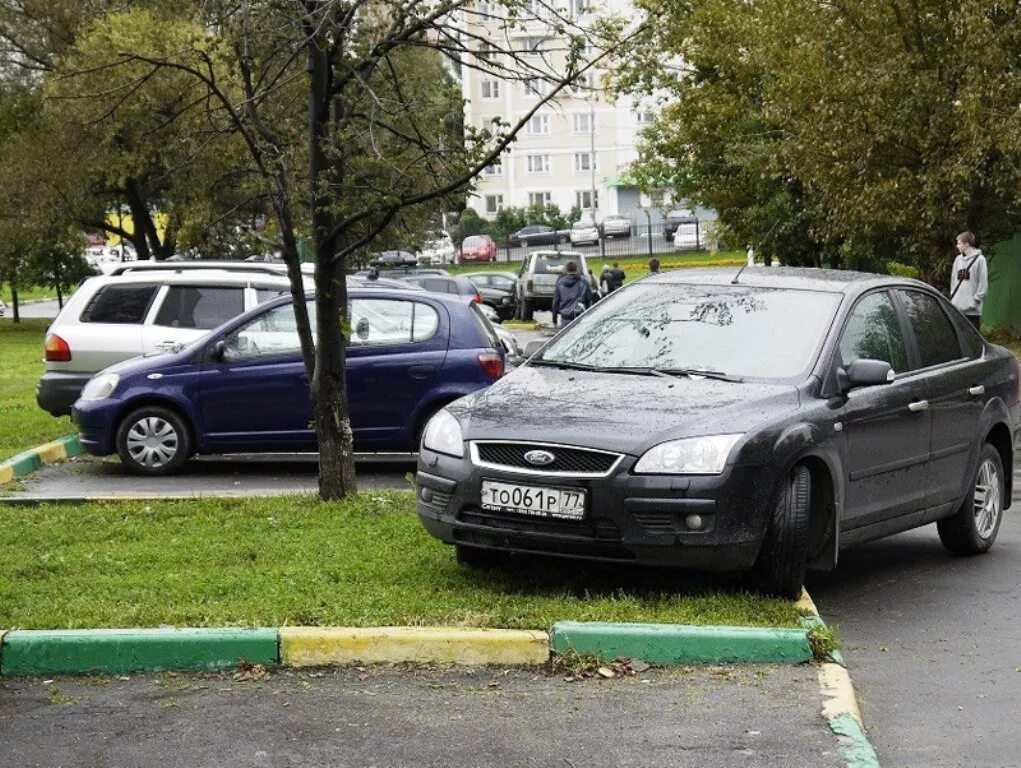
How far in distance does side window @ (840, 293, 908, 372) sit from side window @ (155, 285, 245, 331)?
8.74 metres

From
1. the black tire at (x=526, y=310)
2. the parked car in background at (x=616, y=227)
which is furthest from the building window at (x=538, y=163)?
the black tire at (x=526, y=310)

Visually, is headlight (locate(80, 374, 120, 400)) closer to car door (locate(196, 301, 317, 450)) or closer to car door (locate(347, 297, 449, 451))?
car door (locate(196, 301, 317, 450))

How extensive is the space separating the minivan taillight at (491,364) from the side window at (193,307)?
3794 mm

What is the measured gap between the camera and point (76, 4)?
43.6m

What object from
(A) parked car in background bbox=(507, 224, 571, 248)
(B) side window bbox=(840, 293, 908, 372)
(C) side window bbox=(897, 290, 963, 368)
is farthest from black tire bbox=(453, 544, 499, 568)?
(A) parked car in background bbox=(507, 224, 571, 248)

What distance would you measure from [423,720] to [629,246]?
74509 millimetres

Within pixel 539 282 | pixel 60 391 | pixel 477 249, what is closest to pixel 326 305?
pixel 60 391

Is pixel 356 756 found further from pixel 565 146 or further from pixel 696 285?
pixel 565 146

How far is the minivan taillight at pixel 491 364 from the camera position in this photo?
526 inches

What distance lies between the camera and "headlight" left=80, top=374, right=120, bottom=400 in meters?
13.6

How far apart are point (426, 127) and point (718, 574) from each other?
3.92 meters

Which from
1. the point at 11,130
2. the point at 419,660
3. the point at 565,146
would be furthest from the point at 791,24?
the point at 565,146

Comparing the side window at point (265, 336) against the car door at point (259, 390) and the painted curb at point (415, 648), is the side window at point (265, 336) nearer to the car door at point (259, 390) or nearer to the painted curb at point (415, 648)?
the car door at point (259, 390)


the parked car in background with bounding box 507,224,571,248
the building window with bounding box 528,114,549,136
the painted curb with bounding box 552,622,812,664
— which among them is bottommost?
the painted curb with bounding box 552,622,812,664
